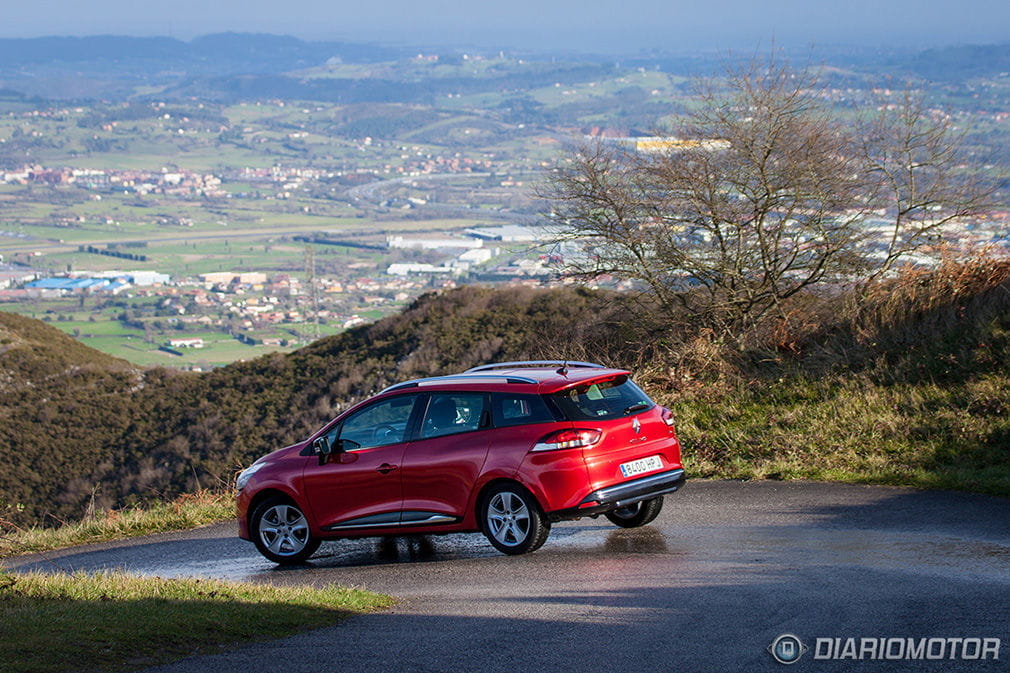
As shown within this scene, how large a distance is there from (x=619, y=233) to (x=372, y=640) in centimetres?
1156

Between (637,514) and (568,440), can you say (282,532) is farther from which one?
(637,514)

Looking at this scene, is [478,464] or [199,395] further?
[199,395]

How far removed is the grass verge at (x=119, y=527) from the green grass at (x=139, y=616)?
12.2 ft

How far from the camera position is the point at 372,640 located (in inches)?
248

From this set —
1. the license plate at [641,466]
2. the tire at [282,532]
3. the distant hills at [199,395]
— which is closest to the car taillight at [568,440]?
the license plate at [641,466]

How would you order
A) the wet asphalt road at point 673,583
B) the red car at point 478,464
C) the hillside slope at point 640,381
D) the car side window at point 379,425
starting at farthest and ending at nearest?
the hillside slope at point 640,381 → the car side window at point 379,425 → the red car at point 478,464 → the wet asphalt road at point 673,583

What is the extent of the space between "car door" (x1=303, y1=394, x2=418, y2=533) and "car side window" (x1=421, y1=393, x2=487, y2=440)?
0.62 feet

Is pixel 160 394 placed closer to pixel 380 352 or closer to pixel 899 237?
pixel 380 352

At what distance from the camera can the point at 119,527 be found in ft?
39.9

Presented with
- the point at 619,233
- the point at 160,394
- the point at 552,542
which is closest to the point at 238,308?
the point at 160,394

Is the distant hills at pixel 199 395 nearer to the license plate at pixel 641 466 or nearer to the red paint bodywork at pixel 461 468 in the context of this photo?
the red paint bodywork at pixel 461 468

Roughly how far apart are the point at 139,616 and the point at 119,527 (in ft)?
19.3

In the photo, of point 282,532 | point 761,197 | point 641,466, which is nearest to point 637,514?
point 641,466

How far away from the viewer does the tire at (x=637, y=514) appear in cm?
964
